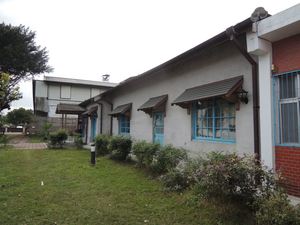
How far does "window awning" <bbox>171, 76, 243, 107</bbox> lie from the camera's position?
654 cm

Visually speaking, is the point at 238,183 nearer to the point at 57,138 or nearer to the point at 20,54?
the point at 57,138

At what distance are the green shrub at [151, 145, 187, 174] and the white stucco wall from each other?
99 centimetres

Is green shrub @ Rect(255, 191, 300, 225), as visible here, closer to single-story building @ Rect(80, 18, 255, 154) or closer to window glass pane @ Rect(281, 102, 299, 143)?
window glass pane @ Rect(281, 102, 299, 143)

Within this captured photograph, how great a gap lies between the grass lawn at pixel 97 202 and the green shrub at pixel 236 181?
371 mm

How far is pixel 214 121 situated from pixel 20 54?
2409cm

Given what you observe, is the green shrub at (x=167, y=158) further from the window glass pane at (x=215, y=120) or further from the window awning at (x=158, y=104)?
the window awning at (x=158, y=104)

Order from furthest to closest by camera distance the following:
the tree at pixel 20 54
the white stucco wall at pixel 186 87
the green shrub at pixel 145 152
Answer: the tree at pixel 20 54 → the green shrub at pixel 145 152 → the white stucco wall at pixel 186 87

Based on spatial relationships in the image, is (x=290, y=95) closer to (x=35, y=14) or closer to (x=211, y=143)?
(x=211, y=143)

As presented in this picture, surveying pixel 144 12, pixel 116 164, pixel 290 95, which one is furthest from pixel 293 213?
pixel 144 12

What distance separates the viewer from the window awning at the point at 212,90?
257 inches

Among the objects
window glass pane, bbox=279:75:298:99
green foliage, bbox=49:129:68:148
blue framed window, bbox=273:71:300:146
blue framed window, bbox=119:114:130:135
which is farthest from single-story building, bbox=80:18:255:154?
green foliage, bbox=49:129:68:148

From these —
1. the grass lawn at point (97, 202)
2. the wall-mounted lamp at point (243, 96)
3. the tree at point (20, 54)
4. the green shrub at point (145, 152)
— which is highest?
the tree at point (20, 54)

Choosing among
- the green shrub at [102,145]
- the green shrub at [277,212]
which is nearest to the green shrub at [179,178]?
the green shrub at [277,212]

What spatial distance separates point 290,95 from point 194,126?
3.61 metres
